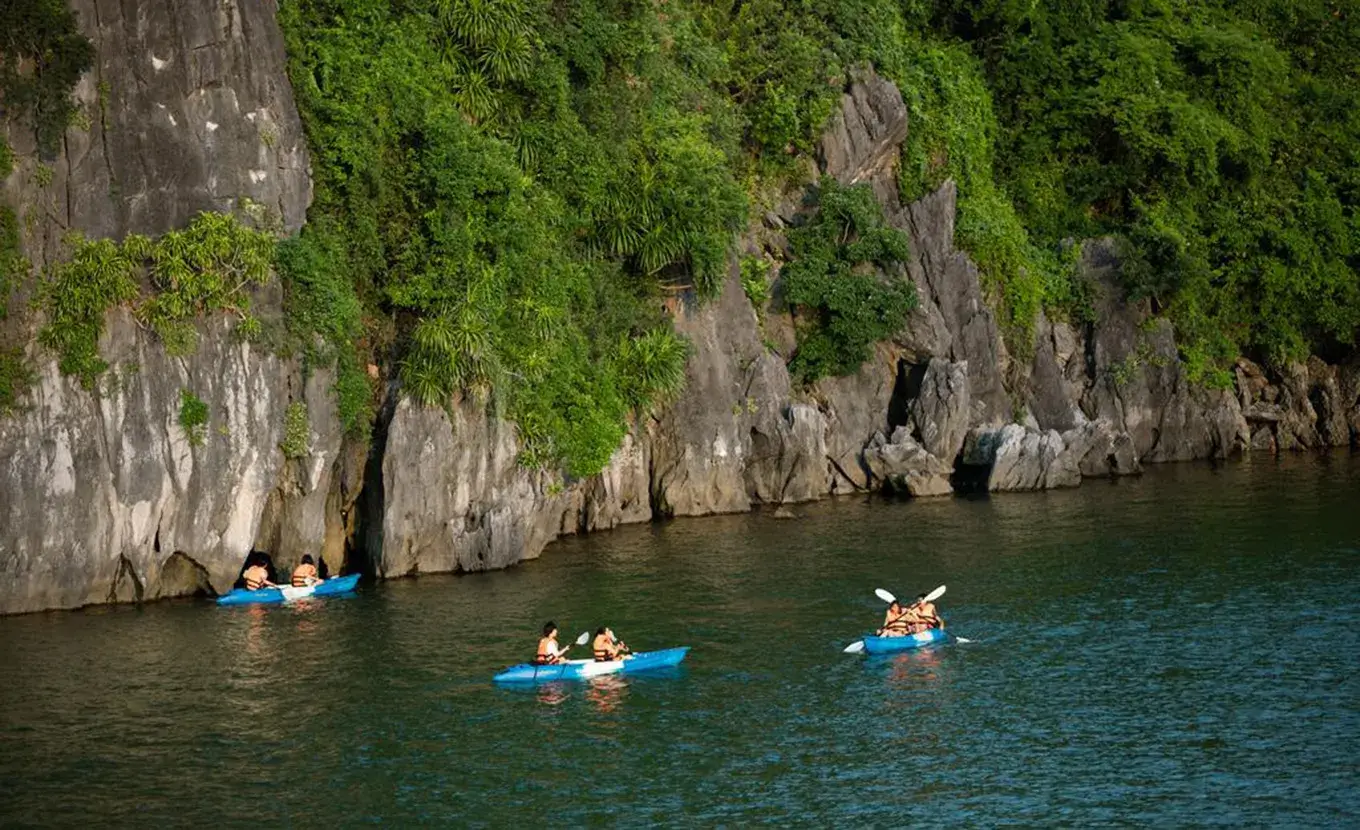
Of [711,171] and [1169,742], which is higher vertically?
Result: [711,171]

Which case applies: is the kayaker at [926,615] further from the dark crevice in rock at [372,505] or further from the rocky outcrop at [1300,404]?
the rocky outcrop at [1300,404]

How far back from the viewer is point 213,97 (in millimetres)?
42062

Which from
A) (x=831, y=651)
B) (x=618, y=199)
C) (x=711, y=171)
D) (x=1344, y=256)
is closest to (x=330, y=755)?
(x=831, y=651)

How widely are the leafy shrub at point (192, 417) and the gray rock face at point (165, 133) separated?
4483mm

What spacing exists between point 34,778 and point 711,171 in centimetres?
3248

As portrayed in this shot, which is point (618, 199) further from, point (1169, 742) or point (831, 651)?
point (1169, 742)

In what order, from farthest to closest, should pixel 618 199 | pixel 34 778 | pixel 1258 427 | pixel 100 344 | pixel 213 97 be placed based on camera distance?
pixel 1258 427
pixel 618 199
pixel 213 97
pixel 100 344
pixel 34 778

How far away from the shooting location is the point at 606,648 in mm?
34094

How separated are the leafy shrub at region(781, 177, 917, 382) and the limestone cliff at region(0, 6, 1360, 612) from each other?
94 cm

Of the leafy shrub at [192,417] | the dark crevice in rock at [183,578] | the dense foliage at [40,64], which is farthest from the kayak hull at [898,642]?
the dense foliage at [40,64]

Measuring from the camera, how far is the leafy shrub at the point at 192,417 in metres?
40.0

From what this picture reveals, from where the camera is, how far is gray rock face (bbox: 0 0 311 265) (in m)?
39.8

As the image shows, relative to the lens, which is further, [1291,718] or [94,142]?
[94,142]

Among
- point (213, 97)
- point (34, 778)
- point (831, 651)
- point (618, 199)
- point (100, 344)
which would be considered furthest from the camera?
point (618, 199)
